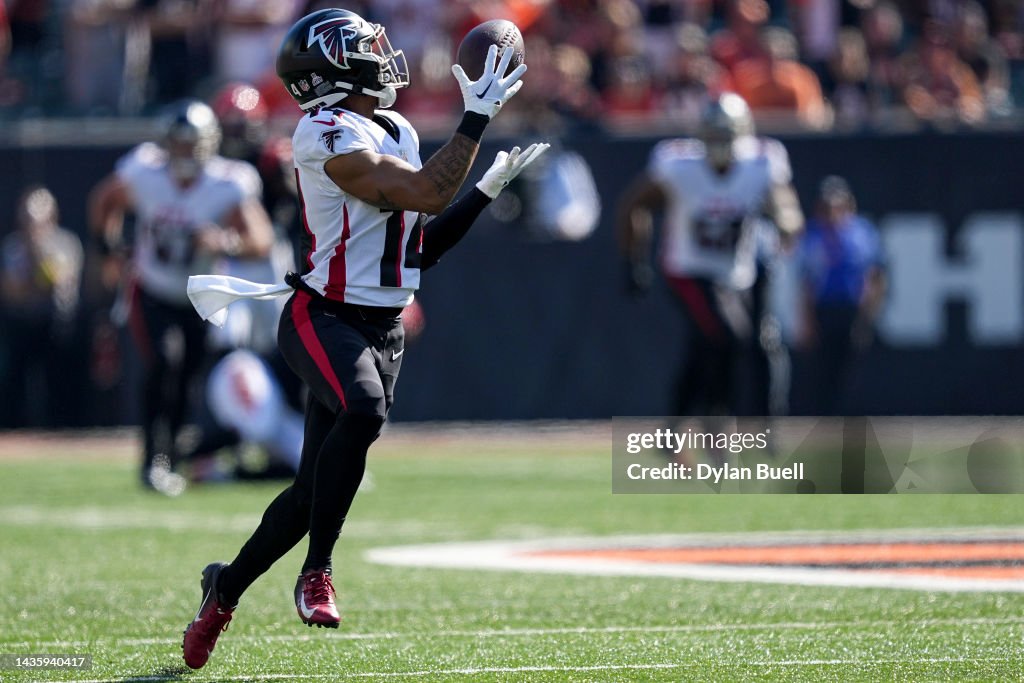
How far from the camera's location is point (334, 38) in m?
5.14

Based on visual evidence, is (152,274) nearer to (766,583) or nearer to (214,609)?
(766,583)

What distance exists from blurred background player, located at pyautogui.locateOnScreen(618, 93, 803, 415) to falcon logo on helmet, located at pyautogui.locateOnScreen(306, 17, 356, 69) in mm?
5935

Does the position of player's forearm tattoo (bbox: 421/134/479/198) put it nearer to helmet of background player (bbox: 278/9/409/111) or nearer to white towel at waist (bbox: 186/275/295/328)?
helmet of background player (bbox: 278/9/409/111)

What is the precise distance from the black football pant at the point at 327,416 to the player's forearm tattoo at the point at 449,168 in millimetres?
426

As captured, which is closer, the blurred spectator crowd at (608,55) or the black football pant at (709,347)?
the black football pant at (709,347)

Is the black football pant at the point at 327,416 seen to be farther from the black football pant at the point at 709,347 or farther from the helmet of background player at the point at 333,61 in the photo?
the black football pant at the point at 709,347

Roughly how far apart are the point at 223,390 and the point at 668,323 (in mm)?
4109

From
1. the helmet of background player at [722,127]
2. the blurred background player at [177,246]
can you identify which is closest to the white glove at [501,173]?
the blurred background player at [177,246]

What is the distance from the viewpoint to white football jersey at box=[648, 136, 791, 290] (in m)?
11.0

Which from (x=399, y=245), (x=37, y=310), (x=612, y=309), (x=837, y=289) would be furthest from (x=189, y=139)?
(x=399, y=245)

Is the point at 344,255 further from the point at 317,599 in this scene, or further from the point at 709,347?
the point at 709,347

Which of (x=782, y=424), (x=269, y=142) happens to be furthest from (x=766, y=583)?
(x=782, y=424)

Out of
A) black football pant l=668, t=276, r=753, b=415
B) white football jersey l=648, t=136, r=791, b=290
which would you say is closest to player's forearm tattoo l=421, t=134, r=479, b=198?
black football pant l=668, t=276, r=753, b=415

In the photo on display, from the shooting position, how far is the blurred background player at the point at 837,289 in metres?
13.1
